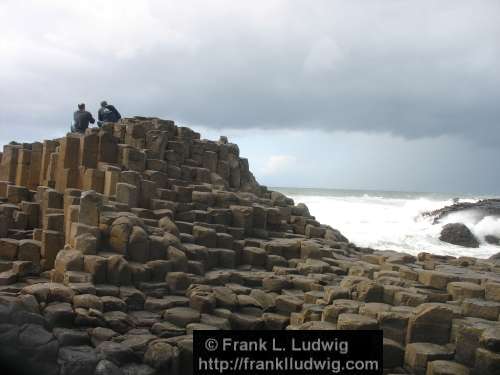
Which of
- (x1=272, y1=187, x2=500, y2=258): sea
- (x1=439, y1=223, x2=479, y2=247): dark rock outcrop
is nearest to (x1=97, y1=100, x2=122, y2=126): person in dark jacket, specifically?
(x1=272, y1=187, x2=500, y2=258): sea

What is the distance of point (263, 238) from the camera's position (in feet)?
40.4

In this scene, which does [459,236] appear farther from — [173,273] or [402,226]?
[173,273]

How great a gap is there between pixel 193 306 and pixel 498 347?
4.49 meters

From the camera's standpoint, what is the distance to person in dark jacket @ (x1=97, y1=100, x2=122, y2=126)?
630 inches

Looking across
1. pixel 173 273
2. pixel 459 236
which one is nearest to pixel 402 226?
pixel 459 236

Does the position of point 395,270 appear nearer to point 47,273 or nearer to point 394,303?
point 394,303

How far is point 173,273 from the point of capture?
9.02 meters

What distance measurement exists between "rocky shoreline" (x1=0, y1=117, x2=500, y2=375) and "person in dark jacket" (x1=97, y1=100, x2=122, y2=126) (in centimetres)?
160

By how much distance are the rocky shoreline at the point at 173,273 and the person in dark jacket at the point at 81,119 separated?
120 centimetres

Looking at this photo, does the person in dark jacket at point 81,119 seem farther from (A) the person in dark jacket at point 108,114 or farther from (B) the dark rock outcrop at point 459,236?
(B) the dark rock outcrop at point 459,236

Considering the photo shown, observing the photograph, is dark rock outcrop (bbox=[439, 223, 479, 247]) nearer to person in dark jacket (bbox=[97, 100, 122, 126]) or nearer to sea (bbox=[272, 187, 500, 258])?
sea (bbox=[272, 187, 500, 258])

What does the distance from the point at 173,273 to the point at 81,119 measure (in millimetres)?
7886

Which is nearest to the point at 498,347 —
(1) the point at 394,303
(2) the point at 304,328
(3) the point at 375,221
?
(1) the point at 394,303

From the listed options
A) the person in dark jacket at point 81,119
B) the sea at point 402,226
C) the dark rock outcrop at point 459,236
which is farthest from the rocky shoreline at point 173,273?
the dark rock outcrop at point 459,236
